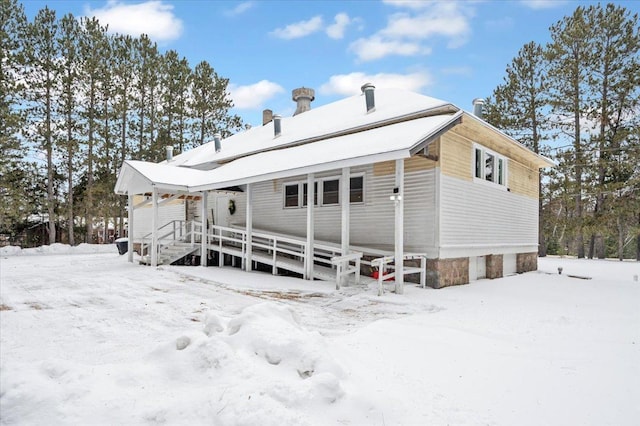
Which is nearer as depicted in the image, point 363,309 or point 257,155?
point 363,309

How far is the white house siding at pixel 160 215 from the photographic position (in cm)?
2005

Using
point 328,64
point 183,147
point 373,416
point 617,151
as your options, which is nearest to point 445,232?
point 373,416

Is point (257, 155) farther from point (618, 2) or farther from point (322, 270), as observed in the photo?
point (618, 2)

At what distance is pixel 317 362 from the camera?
360 cm

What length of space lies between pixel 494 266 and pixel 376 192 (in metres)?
5.01

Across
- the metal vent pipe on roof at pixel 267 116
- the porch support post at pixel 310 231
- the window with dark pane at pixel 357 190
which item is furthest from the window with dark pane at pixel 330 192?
the metal vent pipe on roof at pixel 267 116

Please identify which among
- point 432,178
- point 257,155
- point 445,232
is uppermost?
point 257,155

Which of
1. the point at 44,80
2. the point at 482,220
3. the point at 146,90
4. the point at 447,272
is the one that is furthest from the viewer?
the point at 146,90

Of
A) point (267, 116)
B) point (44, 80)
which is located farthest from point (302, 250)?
point (44, 80)

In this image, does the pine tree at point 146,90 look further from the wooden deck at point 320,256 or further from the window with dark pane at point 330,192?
the window with dark pane at point 330,192

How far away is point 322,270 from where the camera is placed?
11.6m

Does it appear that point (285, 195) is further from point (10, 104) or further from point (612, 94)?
point (10, 104)

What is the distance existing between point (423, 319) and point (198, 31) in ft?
44.0

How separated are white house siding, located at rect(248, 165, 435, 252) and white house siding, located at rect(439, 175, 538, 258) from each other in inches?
15.8
